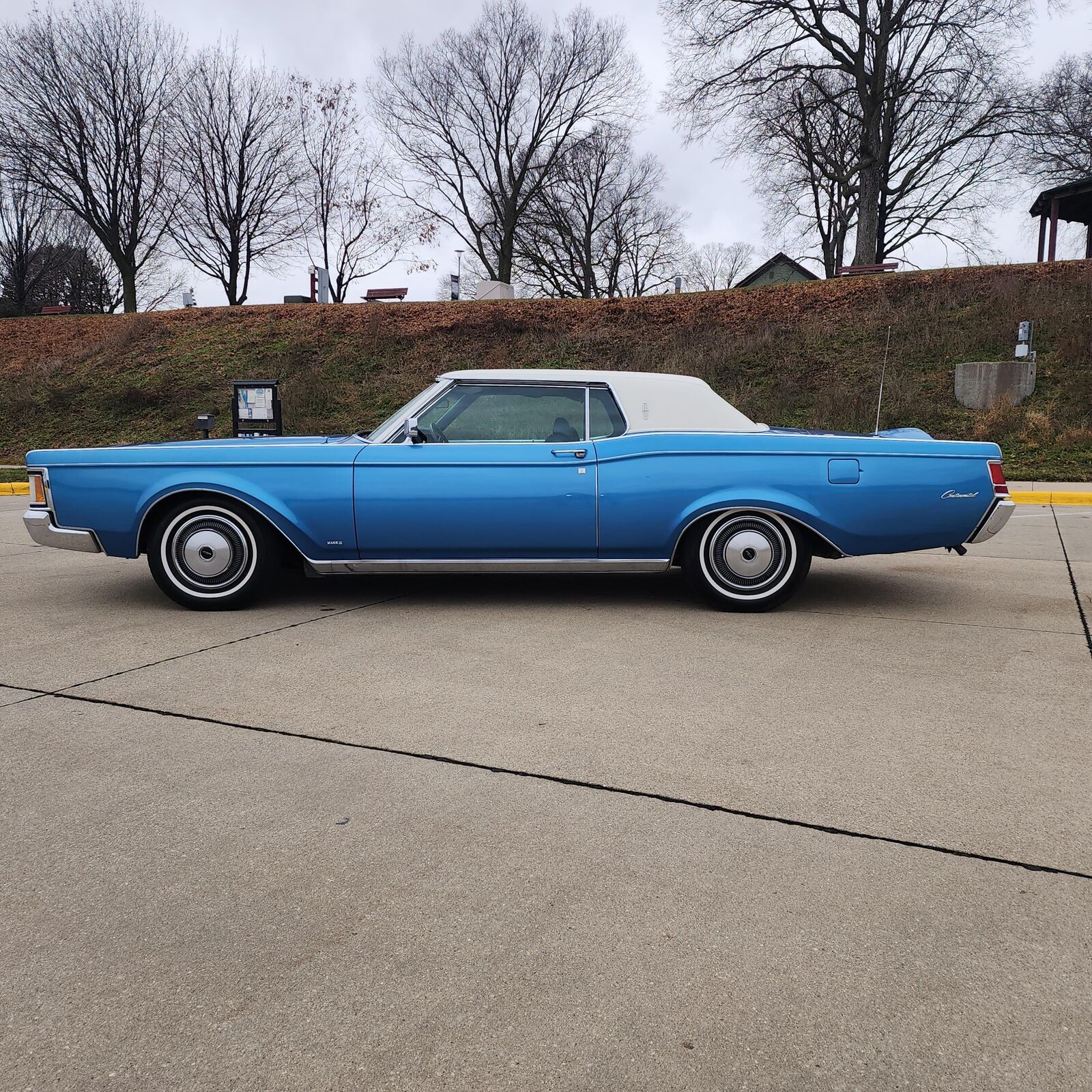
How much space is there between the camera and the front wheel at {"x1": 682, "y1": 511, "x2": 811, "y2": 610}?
520cm

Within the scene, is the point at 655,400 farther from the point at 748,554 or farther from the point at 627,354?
the point at 627,354

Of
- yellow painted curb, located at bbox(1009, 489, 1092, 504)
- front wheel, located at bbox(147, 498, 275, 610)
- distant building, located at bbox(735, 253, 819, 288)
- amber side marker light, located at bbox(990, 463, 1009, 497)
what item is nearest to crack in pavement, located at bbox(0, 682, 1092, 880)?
front wheel, located at bbox(147, 498, 275, 610)

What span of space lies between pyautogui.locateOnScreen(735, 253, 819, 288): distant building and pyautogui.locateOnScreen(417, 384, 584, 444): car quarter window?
4032 centimetres

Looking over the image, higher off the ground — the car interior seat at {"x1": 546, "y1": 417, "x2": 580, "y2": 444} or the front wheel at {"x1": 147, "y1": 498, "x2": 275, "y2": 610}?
the car interior seat at {"x1": 546, "y1": 417, "x2": 580, "y2": 444}

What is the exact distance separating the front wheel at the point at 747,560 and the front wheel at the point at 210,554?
97.7 inches

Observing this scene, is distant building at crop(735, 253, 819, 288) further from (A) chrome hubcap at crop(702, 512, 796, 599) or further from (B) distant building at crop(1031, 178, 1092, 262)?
(A) chrome hubcap at crop(702, 512, 796, 599)

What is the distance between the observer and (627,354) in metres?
22.0

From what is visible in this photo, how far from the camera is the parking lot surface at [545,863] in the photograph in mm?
1709

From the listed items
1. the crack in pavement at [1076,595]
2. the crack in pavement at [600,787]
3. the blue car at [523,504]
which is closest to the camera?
the crack in pavement at [600,787]

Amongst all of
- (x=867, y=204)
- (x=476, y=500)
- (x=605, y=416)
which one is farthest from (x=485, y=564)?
(x=867, y=204)

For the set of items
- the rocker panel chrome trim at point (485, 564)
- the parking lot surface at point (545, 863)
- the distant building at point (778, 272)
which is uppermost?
the distant building at point (778, 272)

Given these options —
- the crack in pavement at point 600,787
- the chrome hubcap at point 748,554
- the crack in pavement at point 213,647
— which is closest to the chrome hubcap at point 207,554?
the crack in pavement at point 213,647

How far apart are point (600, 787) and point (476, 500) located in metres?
2.57

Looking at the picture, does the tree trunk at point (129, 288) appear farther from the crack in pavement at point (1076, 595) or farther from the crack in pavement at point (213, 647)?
the crack in pavement at point (1076, 595)
